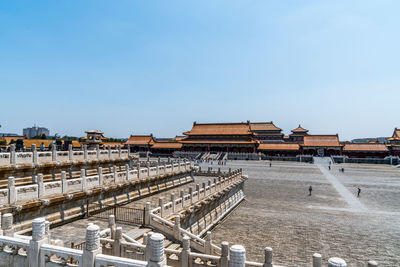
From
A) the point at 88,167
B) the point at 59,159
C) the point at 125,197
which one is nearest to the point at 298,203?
the point at 125,197

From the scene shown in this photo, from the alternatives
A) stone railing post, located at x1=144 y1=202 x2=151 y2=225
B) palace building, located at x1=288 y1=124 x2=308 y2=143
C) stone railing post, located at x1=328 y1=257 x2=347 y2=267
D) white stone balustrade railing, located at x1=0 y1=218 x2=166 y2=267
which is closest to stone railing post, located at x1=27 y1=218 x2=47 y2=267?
white stone balustrade railing, located at x1=0 y1=218 x2=166 y2=267

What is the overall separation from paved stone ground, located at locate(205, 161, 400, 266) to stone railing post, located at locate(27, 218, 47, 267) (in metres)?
11.9

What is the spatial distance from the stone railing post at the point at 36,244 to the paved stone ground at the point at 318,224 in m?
11.9

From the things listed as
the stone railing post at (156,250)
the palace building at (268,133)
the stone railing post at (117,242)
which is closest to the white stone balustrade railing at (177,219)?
the stone railing post at (117,242)

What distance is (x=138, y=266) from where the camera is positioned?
634 centimetres

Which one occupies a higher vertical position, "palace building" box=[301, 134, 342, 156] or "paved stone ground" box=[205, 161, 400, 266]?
"palace building" box=[301, 134, 342, 156]

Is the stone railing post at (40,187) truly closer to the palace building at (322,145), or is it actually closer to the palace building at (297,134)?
the palace building at (322,145)

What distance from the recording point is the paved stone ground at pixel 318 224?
15.5 m

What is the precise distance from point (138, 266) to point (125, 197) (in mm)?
12605

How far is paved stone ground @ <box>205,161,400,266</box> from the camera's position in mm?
15461

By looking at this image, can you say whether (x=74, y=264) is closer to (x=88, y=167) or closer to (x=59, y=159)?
(x=59, y=159)

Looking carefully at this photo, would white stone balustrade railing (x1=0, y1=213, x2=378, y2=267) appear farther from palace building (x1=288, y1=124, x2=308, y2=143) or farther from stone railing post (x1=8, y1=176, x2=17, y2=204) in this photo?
palace building (x1=288, y1=124, x2=308, y2=143)

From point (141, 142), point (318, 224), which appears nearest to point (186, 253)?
point (318, 224)

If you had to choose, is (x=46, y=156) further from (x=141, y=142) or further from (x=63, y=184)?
(x=141, y=142)
